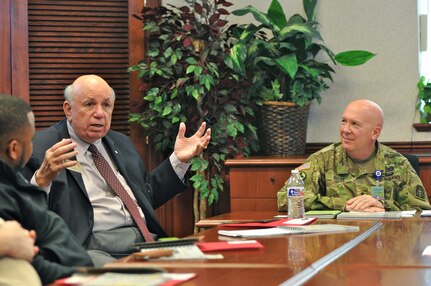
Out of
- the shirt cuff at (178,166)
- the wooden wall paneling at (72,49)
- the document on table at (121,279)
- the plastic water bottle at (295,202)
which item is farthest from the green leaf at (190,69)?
the document on table at (121,279)

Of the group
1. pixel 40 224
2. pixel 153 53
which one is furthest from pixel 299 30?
pixel 40 224

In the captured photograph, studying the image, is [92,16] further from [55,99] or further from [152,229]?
[152,229]

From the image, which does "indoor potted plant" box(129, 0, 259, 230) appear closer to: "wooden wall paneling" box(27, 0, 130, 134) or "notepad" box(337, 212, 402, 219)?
"wooden wall paneling" box(27, 0, 130, 134)

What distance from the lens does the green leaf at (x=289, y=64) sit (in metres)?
4.72

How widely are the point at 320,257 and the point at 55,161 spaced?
1.11 m

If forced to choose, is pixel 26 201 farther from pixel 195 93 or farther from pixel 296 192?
pixel 195 93

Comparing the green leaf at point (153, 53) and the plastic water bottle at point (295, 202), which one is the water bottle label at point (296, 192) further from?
the green leaf at point (153, 53)

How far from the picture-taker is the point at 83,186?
329cm

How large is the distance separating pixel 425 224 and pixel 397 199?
849 millimetres

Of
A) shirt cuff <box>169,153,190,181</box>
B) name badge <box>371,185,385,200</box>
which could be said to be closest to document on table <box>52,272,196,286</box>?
shirt cuff <box>169,153,190,181</box>

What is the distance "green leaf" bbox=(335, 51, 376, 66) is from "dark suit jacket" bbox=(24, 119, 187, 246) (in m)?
1.74

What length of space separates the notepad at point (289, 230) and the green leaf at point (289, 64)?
1.86m

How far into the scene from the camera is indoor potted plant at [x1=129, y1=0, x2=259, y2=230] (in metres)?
4.82

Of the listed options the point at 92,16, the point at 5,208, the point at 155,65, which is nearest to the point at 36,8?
the point at 92,16
